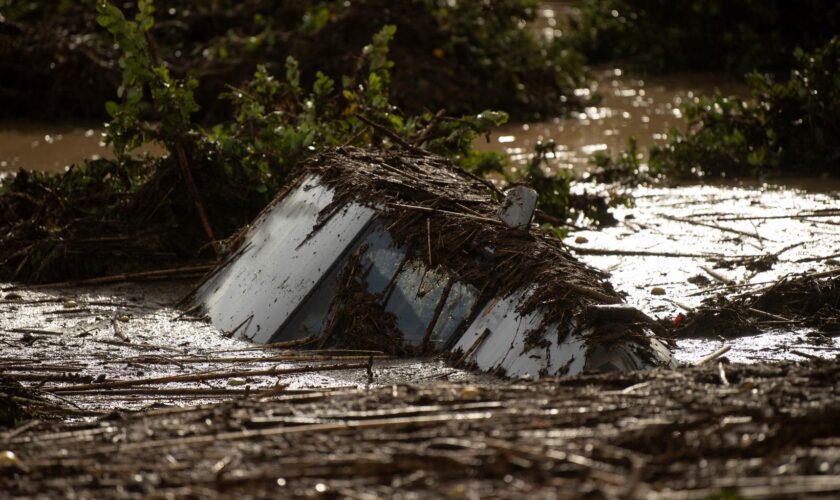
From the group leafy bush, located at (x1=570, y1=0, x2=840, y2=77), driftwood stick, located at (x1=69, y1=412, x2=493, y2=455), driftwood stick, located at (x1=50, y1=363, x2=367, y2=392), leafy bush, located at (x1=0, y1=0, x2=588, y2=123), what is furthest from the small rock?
leafy bush, located at (x1=570, y1=0, x2=840, y2=77)

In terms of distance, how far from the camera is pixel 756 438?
288 centimetres

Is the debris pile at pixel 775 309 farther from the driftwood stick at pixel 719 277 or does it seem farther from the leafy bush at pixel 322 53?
the leafy bush at pixel 322 53

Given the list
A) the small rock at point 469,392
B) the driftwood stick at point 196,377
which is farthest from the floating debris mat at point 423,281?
the small rock at point 469,392

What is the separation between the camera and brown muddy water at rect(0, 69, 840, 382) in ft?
17.4

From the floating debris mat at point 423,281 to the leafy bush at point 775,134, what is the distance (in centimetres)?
436

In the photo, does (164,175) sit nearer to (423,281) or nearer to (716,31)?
(423,281)

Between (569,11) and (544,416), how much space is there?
17494mm

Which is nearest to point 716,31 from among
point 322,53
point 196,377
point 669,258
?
point 322,53

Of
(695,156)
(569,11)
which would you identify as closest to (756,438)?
(695,156)

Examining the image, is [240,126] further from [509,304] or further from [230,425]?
[230,425]

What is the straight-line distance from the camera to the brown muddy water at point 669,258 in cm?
529

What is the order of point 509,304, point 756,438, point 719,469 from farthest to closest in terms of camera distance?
point 509,304 → point 756,438 → point 719,469

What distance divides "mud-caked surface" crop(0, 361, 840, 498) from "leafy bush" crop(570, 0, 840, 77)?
11.3 metres

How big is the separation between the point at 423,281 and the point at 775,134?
592 centimetres
